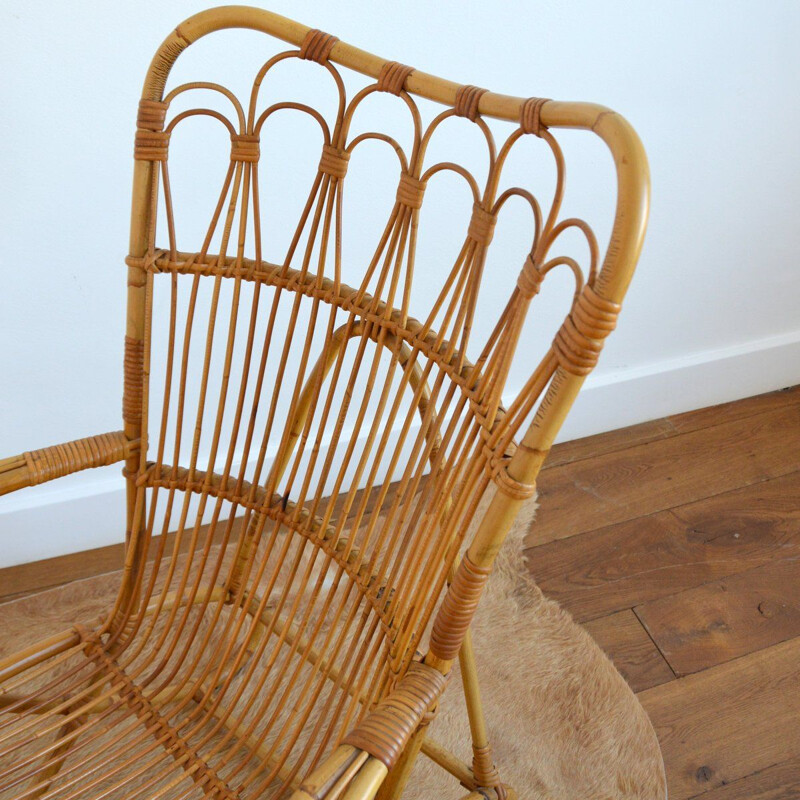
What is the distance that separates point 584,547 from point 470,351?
0.44m

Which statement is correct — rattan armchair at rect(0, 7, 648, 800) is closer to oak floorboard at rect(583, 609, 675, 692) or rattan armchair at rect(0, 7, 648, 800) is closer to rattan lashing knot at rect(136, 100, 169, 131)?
rattan lashing knot at rect(136, 100, 169, 131)

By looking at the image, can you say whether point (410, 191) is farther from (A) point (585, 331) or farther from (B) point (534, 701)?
(B) point (534, 701)

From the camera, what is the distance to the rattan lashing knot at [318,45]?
2.66 feet

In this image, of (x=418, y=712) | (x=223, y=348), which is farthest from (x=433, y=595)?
(x=223, y=348)

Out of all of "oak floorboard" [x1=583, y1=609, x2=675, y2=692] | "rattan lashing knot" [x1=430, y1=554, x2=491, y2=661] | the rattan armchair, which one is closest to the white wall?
the rattan armchair

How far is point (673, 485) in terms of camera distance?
6.03ft

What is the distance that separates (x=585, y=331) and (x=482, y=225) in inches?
7.8

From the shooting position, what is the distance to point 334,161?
2.79ft

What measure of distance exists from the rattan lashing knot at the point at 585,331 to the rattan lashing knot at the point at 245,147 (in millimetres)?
436

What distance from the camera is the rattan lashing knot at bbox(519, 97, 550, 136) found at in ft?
2.13

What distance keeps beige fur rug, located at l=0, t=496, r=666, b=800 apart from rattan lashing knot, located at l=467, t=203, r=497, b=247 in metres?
0.85

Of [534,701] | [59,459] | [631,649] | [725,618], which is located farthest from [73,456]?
[725,618]

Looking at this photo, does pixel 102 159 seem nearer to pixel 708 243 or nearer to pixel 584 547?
pixel 584 547

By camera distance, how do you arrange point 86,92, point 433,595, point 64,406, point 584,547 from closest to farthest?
point 433,595
point 86,92
point 64,406
point 584,547
